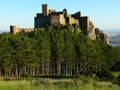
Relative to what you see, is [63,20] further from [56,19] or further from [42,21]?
[42,21]

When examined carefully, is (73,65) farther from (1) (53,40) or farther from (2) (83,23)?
(2) (83,23)

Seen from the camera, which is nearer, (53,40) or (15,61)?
(15,61)

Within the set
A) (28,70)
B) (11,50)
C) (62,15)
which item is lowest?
(28,70)

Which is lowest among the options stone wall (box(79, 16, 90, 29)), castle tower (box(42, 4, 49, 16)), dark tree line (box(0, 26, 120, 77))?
dark tree line (box(0, 26, 120, 77))

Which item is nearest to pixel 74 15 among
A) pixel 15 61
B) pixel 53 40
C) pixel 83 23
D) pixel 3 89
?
pixel 83 23

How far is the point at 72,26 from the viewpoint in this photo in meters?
133

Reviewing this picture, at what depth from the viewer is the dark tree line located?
87438 mm

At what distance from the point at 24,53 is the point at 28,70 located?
13113 mm

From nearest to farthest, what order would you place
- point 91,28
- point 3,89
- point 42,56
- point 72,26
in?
point 3,89 → point 42,56 → point 72,26 → point 91,28

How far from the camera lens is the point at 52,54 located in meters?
103

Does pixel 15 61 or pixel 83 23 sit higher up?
pixel 83 23

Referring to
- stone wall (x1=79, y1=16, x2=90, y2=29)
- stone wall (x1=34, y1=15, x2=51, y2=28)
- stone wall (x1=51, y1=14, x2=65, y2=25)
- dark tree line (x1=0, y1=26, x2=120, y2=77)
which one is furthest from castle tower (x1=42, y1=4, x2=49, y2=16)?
dark tree line (x1=0, y1=26, x2=120, y2=77)

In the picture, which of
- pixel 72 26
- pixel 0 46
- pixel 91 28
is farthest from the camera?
pixel 91 28

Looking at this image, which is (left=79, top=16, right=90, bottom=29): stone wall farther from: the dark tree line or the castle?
the dark tree line
